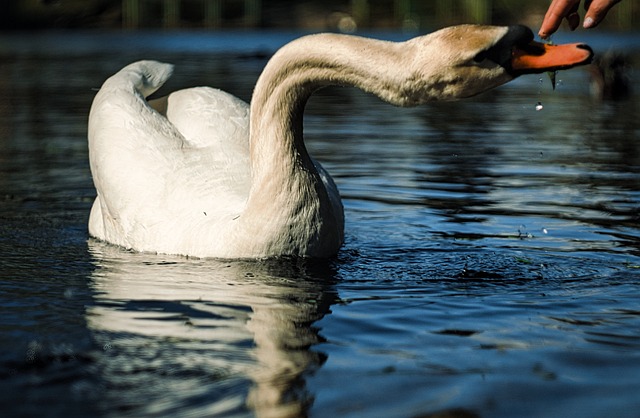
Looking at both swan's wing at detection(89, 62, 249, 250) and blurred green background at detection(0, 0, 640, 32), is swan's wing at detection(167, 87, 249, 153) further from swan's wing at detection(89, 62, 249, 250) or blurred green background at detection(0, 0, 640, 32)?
blurred green background at detection(0, 0, 640, 32)

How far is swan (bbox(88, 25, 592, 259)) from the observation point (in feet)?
Result: 18.0

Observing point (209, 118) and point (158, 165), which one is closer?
point (158, 165)

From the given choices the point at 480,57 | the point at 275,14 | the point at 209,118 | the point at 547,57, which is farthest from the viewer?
the point at 275,14

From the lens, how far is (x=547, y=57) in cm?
510

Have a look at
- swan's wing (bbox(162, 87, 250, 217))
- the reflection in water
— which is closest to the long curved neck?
swan's wing (bbox(162, 87, 250, 217))

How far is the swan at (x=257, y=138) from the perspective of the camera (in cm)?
549

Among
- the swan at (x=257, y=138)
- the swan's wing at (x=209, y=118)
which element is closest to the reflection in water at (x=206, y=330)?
the swan at (x=257, y=138)

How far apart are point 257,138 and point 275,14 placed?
103 metres

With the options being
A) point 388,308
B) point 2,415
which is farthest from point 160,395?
point 388,308

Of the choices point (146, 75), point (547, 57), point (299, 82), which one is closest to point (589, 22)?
point (547, 57)

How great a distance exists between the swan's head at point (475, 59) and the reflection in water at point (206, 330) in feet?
4.32

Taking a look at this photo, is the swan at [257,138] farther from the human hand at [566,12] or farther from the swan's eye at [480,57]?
the human hand at [566,12]

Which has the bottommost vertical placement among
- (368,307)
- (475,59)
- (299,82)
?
(368,307)

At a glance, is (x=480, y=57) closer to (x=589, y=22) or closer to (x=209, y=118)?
(x=589, y=22)
